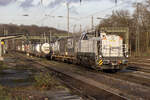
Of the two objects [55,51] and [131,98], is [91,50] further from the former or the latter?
[55,51]

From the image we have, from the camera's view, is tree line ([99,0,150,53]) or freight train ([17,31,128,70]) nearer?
freight train ([17,31,128,70])

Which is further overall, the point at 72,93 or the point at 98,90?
A: the point at 98,90

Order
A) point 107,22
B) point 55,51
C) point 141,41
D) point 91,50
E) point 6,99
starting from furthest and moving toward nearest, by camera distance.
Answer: point 107,22 → point 141,41 → point 55,51 → point 91,50 → point 6,99

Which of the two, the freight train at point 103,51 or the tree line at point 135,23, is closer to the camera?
the freight train at point 103,51

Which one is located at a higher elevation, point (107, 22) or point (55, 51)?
point (107, 22)

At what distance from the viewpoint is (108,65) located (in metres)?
15.9

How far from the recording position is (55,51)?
32.5 metres

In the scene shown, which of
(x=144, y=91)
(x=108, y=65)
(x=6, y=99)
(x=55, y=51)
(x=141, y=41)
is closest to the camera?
(x=6, y=99)

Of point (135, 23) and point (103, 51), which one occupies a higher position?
point (135, 23)

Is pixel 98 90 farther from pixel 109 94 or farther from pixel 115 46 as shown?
pixel 115 46

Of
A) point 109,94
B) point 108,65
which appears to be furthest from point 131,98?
point 108,65

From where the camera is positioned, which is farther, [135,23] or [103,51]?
[135,23]

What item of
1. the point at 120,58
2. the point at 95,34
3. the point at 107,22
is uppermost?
the point at 107,22

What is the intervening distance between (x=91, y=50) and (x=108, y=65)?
2.07 metres
